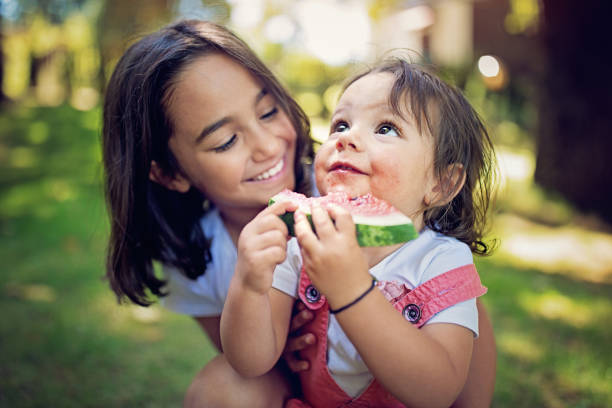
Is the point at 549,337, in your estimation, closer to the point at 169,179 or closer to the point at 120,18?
the point at 169,179

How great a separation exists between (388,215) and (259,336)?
599 millimetres

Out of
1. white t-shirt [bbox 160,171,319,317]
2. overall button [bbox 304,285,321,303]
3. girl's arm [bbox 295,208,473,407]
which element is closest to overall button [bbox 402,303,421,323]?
girl's arm [bbox 295,208,473,407]

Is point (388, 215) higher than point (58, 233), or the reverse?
point (388, 215)

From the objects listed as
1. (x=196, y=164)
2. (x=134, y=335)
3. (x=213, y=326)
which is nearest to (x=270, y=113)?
(x=196, y=164)

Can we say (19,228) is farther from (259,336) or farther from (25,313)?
(259,336)

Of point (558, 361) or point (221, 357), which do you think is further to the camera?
point (558, 361)

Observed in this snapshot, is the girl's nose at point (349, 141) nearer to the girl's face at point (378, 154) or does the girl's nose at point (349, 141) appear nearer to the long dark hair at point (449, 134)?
the girl's face at point (378, 154)

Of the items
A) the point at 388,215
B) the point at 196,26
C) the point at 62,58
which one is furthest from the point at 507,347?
the point at 62,58

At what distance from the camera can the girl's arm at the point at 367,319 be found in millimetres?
1532

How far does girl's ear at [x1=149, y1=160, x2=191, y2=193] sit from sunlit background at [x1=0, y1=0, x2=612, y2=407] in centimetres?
81

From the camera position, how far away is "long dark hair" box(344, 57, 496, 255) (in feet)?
6.48

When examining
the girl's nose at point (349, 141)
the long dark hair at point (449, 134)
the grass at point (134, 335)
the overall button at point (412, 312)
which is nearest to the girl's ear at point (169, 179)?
the grass at point (134, 335)

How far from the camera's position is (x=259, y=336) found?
1754 millimetres

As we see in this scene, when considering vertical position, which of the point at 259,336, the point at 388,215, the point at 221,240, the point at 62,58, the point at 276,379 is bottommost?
the point at 62,58
